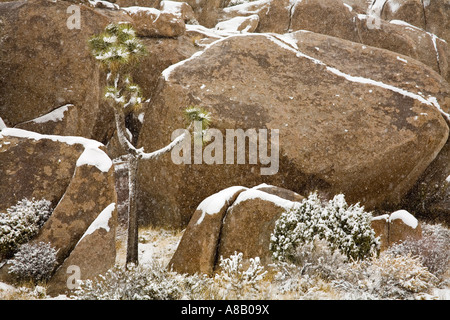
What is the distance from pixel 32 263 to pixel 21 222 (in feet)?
3.33

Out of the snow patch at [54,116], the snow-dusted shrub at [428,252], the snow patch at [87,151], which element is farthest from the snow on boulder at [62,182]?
the snow-dusted shrub at [428,252]

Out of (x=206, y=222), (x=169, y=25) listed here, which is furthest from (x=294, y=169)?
(x=169, y=25)

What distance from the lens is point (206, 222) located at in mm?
10203

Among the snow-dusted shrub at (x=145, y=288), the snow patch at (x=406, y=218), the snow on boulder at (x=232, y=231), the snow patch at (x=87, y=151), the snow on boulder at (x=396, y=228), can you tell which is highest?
the snow patch at (x=87, y=151)

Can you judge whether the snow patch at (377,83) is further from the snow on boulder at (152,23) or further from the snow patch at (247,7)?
the snow patch at (247,7)

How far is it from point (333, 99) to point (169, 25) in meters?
9.19

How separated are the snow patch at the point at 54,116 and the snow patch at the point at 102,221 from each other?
6016 millimetres

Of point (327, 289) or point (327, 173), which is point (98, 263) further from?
point (327, 173)

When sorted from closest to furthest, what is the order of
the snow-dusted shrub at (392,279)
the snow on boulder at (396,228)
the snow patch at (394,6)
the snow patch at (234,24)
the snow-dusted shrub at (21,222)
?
the snow-dusted shrub at (392,279) < the snow-dusted shrub at (21,222) < the snow on boulder at (396,228) < the snow patch at (234,24) < the snow patch at (394,6)

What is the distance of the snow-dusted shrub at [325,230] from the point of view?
8.95 meters

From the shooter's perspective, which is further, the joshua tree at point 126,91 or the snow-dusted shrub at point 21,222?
the joshua tree at point 126,91

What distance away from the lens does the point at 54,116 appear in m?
14.8
